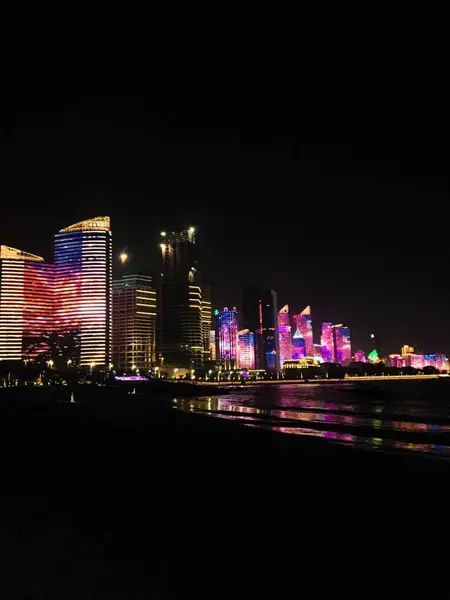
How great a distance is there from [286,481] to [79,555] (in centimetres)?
720

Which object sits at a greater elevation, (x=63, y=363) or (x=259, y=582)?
(x=63, y=363)

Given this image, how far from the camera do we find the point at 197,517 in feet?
31.9

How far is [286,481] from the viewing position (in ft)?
44.1

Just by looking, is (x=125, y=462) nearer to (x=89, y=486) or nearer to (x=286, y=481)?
(x=89, y=486)

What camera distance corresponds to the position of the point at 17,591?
6004mm

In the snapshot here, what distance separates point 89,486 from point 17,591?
6743mm

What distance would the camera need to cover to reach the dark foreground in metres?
6.56

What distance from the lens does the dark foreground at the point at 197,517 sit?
6559 mm

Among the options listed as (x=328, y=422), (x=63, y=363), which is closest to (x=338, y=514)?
(x=328, y=422)

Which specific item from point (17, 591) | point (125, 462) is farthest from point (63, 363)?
point (17, 591)

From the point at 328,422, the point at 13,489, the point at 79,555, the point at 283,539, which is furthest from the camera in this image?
the point at 328,422

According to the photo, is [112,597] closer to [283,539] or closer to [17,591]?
[17,591]

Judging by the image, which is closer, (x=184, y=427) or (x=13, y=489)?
(x=13, y=489)

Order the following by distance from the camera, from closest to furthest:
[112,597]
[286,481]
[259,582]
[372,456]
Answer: [112,597]
[259,582]
[286,481]
[372,456]
